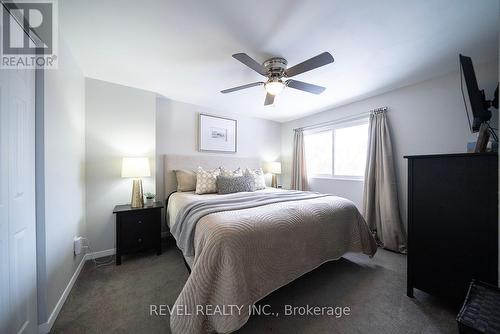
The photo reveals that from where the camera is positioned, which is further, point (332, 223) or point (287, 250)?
point (332, 223)

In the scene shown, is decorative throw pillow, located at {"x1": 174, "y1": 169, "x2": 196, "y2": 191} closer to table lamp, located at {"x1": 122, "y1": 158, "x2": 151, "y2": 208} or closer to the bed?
table lamp, located at {"x1": 122, "y1": 158, "x2": 151, "y2": 208}

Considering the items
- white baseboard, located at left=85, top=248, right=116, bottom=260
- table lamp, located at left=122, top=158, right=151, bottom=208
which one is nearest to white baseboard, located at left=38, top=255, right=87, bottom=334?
white baseboard, located at left=85, top=248, right=116, bottom=260

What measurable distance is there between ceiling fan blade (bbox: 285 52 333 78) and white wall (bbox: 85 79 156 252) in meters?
2.18

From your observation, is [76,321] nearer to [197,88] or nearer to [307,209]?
[307,209]

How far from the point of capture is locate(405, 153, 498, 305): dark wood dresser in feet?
4.05

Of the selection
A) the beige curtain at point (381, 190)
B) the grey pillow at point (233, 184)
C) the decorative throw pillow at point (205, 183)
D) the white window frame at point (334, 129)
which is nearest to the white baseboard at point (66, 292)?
the decorative throw pillow at point (205, 183)

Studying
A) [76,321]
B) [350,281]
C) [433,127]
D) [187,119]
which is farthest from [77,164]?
[433,127]

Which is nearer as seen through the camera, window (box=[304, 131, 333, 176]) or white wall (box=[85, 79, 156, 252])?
white wall (box=[85, 79, 156, 252])

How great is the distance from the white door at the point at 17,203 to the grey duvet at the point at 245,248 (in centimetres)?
86

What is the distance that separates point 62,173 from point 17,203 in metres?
0.62

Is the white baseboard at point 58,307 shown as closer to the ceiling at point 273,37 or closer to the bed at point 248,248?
the bed at point 248,248

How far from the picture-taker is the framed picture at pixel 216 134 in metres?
3.39

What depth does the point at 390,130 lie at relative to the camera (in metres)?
2.72

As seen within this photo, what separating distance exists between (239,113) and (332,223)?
2.86m
